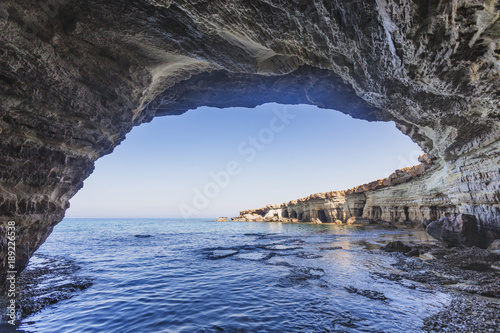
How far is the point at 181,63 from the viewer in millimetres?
10070

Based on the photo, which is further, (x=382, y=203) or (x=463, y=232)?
(x=382, y=203)

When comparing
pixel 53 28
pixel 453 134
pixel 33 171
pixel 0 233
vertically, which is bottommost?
pixel 0 233

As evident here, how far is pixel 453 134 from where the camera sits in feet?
36.4

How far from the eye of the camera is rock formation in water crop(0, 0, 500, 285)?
207 inches

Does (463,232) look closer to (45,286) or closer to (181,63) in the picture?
(181,63)

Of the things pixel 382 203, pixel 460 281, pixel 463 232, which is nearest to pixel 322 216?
pixel 382 203

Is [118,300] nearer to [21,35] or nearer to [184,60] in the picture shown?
[21,35]

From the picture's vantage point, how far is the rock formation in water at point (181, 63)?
17.2ft

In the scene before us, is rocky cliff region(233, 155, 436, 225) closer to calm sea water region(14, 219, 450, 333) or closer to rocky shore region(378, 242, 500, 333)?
rocky shore region(378, 242, 500, 333)

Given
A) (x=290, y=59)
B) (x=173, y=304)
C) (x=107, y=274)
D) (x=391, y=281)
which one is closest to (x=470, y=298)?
(x=391, y=281)

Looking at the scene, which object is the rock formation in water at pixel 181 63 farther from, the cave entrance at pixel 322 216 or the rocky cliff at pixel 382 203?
the cave entrance at pixel 322 216

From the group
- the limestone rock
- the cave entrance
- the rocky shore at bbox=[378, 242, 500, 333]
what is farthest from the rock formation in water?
the cave entrance

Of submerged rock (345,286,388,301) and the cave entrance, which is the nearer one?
submerged rock (345,286,388,301)

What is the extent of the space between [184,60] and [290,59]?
4956 mm
